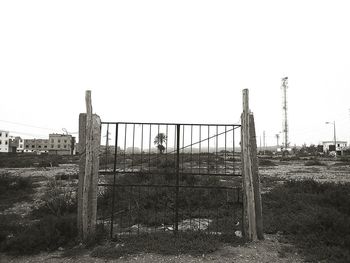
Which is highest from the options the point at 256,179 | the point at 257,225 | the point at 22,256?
the point at 256,179

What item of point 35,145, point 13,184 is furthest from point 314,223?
point 35,145

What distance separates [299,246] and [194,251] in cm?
223

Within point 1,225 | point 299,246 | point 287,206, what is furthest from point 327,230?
point 1,225

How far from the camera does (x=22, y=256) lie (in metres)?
5.04

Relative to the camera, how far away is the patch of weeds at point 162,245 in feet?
16.5

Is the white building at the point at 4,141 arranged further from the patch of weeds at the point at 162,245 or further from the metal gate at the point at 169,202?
the patch of weeds at the point at 162,245

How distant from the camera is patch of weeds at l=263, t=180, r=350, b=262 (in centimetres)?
492

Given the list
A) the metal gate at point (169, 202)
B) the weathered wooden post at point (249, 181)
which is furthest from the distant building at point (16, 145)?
the weathered wooden post at point (249, 181)

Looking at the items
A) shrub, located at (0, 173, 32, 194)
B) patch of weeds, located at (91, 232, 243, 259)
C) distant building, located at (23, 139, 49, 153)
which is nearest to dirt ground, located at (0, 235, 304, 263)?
patch of weeds, located at (91, 232, 243, 259)

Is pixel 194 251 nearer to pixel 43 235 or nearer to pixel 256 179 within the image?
pixel 256 179

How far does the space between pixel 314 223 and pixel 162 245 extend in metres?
3.56

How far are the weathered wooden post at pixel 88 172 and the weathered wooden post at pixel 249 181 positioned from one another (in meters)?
3.35

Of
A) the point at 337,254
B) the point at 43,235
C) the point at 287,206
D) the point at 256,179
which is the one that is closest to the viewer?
the point at 337,254

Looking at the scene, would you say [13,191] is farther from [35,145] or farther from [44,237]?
[35,145]
